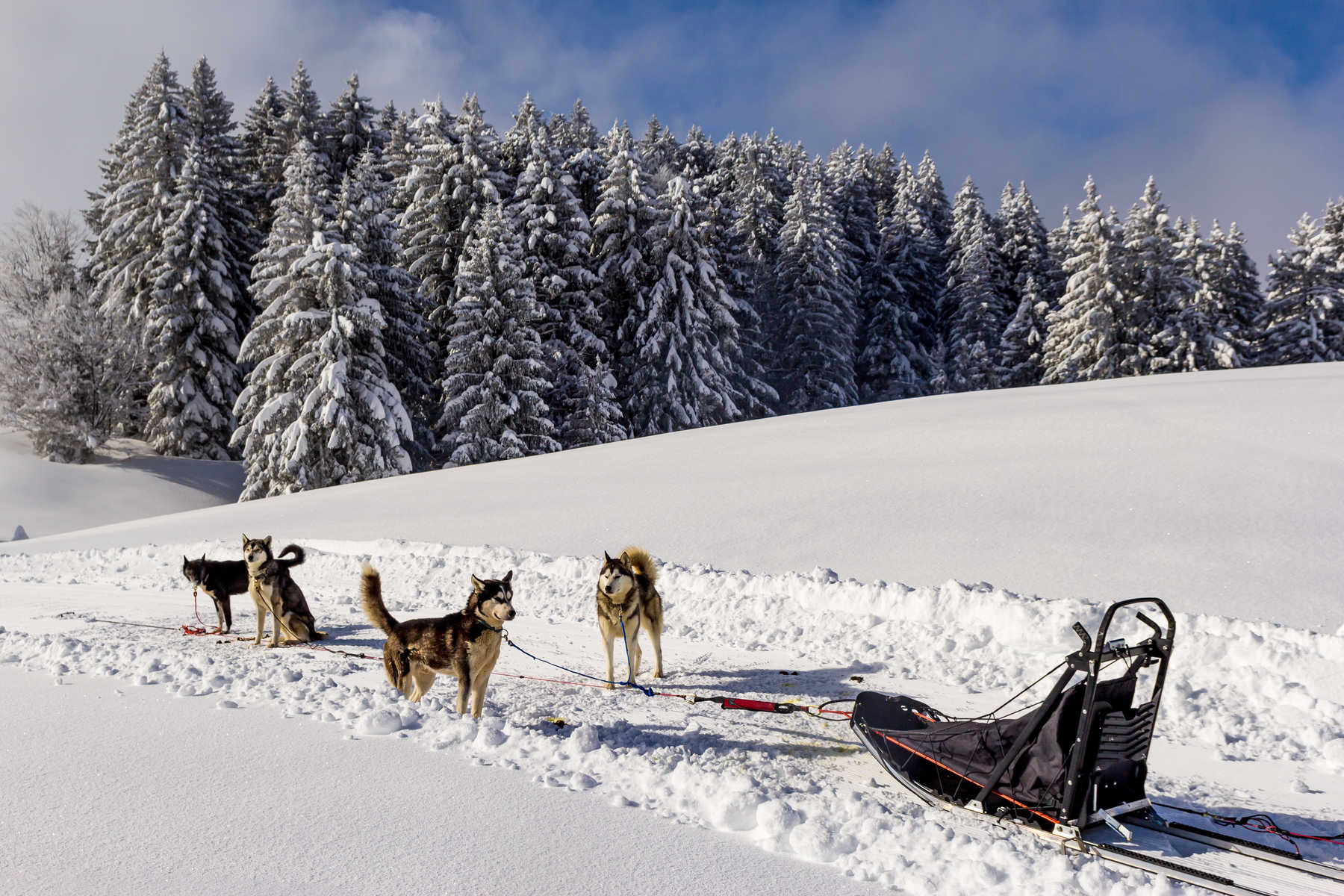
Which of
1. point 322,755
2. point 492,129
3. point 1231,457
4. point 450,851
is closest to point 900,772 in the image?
point 450,851

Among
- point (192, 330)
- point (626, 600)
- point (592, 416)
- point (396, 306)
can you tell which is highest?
point (396, 306)

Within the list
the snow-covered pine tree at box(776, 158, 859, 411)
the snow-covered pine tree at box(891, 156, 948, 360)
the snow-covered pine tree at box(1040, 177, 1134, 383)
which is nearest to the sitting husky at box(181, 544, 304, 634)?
the snow-covered pine tree at box(776, 158, 859, 411)

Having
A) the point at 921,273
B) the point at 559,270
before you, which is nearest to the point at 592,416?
the point at 559,270

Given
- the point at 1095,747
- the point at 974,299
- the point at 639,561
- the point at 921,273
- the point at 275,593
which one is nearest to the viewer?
the point at 1095,747

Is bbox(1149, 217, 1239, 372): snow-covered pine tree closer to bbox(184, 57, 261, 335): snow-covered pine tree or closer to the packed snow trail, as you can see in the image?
the packed snow trail

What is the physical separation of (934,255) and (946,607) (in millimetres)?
50674

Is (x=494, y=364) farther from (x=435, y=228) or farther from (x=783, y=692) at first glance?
(x=783, y=692)

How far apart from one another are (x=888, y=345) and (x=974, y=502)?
36832 mm

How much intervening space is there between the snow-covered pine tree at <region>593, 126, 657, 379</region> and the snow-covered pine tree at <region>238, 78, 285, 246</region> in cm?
1537

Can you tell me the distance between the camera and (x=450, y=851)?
11.6 ft

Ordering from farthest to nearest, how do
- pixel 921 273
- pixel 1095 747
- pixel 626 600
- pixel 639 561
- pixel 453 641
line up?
pixel 921 273, pixel 639 561, pixel 626 600, pixel 453 641, pixel 1095 747

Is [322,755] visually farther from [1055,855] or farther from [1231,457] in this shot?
[1231,457]

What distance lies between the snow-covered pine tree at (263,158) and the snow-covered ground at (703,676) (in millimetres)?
27008

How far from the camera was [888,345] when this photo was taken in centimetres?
4644
